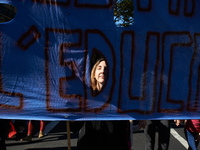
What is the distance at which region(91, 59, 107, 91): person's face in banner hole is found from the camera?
1838 mm

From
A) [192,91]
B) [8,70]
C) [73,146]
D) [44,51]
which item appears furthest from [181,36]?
[73,146]

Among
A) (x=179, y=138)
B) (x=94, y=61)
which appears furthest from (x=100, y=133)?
(x=179, y=138)

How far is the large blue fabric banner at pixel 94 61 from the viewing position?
5.81 feet

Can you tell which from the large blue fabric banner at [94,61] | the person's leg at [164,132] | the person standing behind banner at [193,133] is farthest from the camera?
the person's leg at [164,132]

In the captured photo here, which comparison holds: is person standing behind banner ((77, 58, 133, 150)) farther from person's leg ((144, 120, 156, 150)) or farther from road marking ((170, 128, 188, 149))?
road marking ((170, 128, 188, 149))

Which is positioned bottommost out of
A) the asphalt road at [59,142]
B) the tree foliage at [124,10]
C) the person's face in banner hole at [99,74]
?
the asphalt road at [59,142]

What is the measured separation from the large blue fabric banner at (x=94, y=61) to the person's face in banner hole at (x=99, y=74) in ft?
0.07

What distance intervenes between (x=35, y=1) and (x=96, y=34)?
0.66m

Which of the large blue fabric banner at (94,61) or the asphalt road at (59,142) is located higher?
the large blue fabric banner at (94,61)

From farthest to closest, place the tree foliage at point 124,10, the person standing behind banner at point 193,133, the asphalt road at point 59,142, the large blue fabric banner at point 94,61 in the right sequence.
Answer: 1. the tree foliage at point 124,10
2. the asphalt road at point 59,142
3. the person standing behind banner at point 193,133
4. the large blue fabric banner at point 94,61

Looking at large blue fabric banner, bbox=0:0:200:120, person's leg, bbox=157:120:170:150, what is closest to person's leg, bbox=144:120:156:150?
person's leg, bbox=157:120:170:150

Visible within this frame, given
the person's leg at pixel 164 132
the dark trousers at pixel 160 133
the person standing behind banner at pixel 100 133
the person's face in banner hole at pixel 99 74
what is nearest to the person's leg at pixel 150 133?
the dark trousers at pixel 160 133

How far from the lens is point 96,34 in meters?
1.79

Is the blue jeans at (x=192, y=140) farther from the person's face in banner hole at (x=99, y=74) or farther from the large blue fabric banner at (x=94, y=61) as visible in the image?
the person's face in banner hole at (x=99, y=74)
